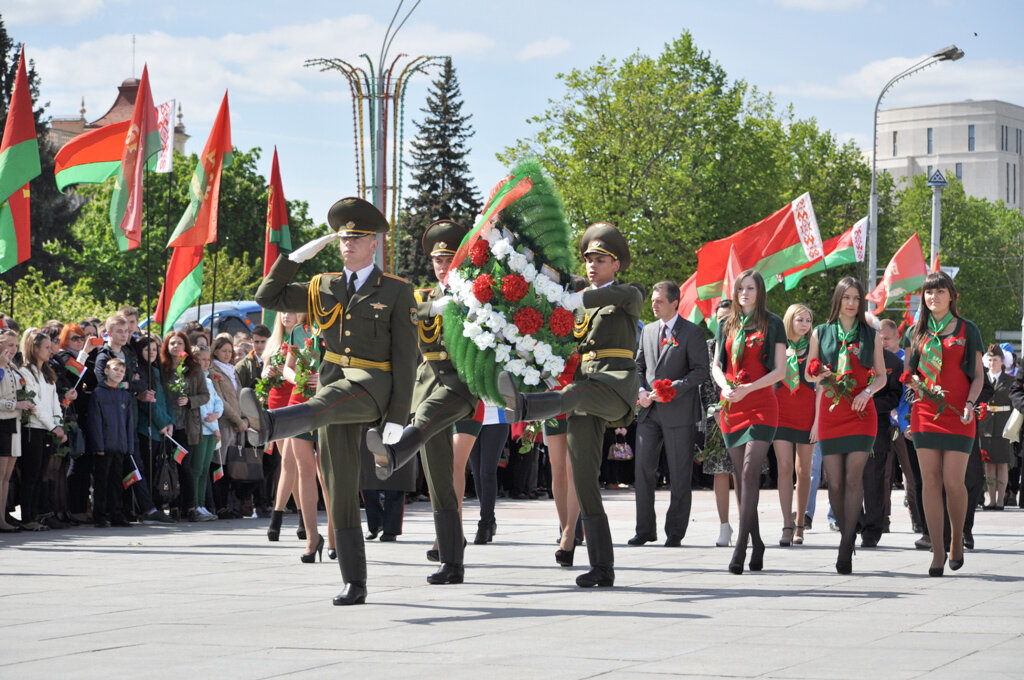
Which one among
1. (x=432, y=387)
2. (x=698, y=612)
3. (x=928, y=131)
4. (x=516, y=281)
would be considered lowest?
(x=698, y=612)

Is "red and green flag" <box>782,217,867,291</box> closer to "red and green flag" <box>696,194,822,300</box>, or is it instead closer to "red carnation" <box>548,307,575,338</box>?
"red and green flag" <box>696,194,822,300</box>

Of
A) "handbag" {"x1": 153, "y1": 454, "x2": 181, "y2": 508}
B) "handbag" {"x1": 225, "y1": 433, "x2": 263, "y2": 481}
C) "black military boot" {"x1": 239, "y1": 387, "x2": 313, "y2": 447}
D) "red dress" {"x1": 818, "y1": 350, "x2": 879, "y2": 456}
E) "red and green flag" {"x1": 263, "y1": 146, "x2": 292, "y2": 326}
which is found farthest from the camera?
"red and green flag" {"x1": 263, "y1": 146, "x2": 292, "y2": 326}

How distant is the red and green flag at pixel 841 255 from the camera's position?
67.5 feet

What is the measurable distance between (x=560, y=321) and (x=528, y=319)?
20 centimetres

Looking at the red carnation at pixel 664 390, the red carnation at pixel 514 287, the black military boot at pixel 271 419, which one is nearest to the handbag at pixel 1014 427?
the red carnation at pixel 664 390

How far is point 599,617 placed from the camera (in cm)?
770

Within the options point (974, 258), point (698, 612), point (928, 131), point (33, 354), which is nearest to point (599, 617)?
point (698, 612)

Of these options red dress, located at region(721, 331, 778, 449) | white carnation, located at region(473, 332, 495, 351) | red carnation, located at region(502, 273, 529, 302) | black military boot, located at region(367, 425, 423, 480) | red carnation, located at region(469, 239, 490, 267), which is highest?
red carnation, located at region(469, 239, 490, 267)

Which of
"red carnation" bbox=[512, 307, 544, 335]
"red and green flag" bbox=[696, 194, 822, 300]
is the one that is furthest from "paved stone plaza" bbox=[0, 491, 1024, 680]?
"red and green flag" bbox=[696, 194, 822, 300]

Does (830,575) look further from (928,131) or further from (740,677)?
(928,131)

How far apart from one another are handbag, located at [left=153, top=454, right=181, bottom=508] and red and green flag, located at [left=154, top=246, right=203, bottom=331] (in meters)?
2.15

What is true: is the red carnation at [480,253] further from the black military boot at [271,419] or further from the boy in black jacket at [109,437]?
the boy in black jacket at [109,437]

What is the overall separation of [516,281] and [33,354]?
7023 mm

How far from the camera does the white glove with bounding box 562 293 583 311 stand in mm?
8914
